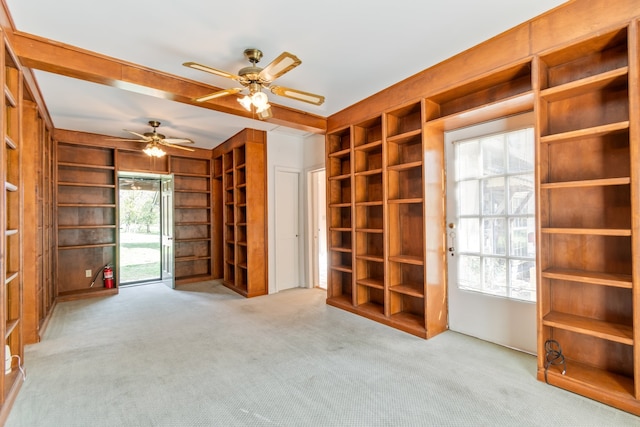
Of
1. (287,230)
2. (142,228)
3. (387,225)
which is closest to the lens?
(387,225)

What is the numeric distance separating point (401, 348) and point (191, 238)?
187 inches

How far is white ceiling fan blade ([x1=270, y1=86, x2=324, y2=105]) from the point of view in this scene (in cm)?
255

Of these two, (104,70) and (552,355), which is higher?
(104,70)

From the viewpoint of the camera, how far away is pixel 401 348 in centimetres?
283

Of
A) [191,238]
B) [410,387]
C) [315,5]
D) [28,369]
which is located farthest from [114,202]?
[410,387]

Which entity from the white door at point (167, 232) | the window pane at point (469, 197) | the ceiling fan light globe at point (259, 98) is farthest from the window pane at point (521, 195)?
the white door at point (167, 232)

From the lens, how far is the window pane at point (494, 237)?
2.81 metres

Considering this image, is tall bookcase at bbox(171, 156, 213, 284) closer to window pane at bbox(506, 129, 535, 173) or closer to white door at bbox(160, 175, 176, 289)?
white door at bbox(160, 175, 176, 289)

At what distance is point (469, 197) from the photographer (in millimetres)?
3066

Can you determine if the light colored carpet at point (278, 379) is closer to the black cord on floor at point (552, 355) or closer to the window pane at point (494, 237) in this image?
the black cord on floor at point (552, 355)

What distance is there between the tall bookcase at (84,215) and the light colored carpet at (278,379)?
160cm

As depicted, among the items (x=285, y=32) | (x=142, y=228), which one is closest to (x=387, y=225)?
(x=285, y=32)

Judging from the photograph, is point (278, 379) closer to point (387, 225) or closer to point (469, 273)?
point (387, 225)

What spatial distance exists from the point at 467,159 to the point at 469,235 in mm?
781
